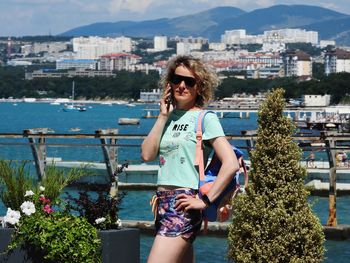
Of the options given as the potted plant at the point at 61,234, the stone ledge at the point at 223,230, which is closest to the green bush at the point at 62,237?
the potted plant at the point at 61,234

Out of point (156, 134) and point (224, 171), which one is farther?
point (156, 134)

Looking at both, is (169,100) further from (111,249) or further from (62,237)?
(111,249)

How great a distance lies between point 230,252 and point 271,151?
0.67 meters

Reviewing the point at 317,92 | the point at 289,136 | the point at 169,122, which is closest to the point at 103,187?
the point at 289,136

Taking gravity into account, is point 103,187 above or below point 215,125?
below

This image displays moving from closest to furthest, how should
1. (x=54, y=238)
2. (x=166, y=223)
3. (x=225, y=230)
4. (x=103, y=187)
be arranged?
1. (x=166, y=223)
2. (x=54, y=238)
3. (x=103, y=187)
4. (x=225, y=230)

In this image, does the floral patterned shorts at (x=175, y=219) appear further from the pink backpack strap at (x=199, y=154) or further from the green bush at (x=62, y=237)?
the green bush at (x=62, y=237)

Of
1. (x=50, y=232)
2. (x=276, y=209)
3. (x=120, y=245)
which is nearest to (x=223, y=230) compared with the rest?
(x=276, y=209)

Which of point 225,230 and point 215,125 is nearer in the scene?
point 215,125

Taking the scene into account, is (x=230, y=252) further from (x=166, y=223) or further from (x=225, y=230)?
(x=225, y=230)

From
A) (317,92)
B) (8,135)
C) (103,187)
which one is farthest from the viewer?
(317,92)

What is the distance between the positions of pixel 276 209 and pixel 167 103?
198 cm

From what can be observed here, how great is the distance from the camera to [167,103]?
14.5ft

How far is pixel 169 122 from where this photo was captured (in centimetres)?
436
